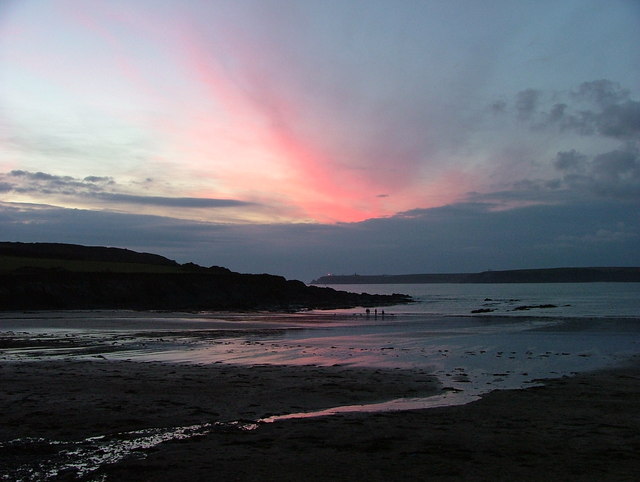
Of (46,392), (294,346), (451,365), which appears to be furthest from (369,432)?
(294,346)

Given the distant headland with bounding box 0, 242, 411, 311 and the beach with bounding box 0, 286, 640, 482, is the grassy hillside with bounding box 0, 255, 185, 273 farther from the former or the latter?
the beach with bounding box 0, 286, 640, 482

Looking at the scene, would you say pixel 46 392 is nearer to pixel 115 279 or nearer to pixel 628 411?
pixel 628 411

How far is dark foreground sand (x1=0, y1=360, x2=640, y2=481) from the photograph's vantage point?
821 cm

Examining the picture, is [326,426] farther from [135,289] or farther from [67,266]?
[67,266]

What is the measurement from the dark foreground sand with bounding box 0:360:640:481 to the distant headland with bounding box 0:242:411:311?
45.6 metres

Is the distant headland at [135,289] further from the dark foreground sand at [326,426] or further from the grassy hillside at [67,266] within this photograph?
the dark foreground sand at [326,426]

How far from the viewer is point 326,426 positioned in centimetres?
1084

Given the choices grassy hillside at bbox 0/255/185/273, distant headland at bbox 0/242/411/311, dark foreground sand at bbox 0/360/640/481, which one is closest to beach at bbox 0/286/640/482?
dark foreground sand at bbox 0/360/640/481

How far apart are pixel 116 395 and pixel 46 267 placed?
63.4 meters

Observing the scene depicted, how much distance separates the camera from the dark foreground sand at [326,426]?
26.9 ft

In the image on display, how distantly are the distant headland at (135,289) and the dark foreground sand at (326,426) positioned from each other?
4560 cm

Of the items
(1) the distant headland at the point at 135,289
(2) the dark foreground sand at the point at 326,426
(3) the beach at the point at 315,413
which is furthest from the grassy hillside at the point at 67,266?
(2) the dark foreground sand at the point at 326,426

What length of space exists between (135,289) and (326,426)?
6095cm

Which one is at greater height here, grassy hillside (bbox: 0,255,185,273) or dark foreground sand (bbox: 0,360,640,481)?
grassy hillside (bbox: 0,255,185,273)
